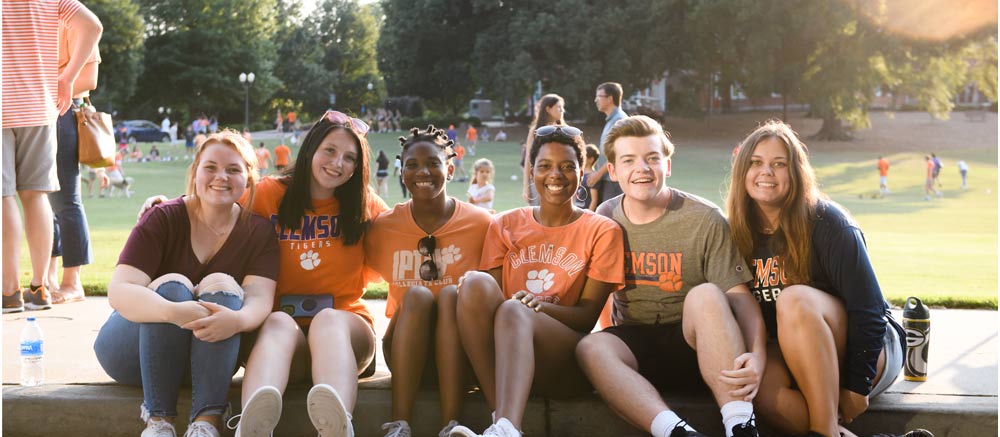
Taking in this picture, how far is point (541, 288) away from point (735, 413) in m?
0.91

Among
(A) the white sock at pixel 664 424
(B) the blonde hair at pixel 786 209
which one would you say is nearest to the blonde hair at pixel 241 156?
(A) the white sock at pixel 664 424

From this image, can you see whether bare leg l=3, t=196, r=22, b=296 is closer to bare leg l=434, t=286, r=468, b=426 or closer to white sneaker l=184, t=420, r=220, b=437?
white sneaker l=184, t=420, r=220, b=437

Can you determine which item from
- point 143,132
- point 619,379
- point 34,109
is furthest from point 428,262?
point 143,132

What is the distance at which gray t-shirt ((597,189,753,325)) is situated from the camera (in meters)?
3.67

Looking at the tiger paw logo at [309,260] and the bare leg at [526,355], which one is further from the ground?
the tiger paw logo at [309,260]

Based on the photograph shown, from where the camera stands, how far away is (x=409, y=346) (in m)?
3.46

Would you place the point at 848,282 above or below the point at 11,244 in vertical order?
above

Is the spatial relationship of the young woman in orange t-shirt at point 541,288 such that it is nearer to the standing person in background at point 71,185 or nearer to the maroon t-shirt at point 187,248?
the maroon t-shirt at point 187,248

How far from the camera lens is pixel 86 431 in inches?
149

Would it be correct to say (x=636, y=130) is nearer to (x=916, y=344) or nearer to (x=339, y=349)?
(x=339, y=349)

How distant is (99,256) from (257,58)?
2030 inches

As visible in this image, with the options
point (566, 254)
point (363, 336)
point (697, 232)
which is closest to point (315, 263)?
point (363, 336)

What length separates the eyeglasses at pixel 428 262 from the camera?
12.8 feet

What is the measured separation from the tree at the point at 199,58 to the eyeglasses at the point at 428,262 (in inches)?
2251
